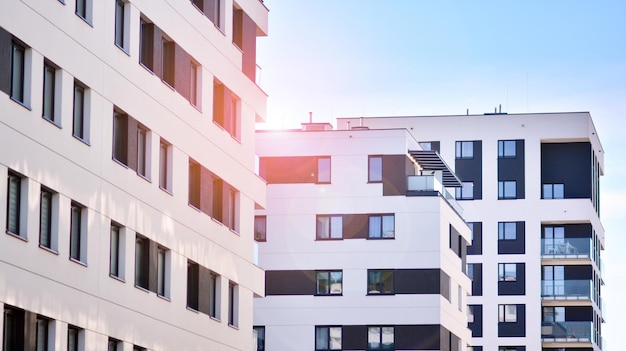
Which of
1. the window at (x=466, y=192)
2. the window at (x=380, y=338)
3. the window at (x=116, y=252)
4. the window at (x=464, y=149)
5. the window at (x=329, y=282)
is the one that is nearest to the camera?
the window at (x=116, y=252)

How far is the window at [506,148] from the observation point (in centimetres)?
12031

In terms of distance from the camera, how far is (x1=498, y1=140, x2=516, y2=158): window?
120312mm

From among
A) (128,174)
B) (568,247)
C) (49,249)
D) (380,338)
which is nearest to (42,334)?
(49,249)

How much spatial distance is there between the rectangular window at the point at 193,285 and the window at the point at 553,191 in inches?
2996

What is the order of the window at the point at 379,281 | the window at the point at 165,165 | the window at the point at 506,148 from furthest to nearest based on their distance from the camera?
the window at the point at 506,148, the window at the point at 379,281, the window at the point at 165,165

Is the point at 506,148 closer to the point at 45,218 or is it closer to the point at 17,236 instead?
the point at 45,218

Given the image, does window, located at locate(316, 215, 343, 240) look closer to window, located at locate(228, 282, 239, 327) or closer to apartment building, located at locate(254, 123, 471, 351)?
apartment building, located at locate(254, 123, 471, 351)

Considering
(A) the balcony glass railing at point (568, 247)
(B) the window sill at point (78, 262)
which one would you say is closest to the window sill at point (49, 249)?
(B) the window sill at point (78, 262)

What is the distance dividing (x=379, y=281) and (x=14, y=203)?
47.5 metres

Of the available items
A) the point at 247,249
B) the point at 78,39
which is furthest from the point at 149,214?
the point at 247,249

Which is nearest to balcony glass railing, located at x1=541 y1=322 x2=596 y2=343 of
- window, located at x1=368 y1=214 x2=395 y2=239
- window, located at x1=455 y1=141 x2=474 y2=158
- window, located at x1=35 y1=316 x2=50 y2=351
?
window, located at x1=455 y1=141 x2=474 y2=158

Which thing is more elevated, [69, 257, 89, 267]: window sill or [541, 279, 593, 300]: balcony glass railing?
[541, 279, 593, 300]: balcony glass railing

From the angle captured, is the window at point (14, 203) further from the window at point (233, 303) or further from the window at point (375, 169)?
the window at point (375, 169)

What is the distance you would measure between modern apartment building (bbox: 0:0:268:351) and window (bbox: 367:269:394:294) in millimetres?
24842
